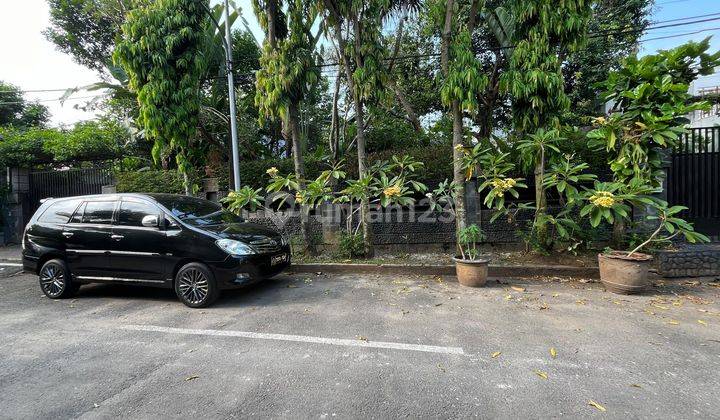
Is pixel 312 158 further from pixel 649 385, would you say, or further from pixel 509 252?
pixel 649 385

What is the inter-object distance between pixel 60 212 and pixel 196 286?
290 cm

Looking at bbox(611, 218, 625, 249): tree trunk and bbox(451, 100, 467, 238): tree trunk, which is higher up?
bbox(451, 100, 467, 238): tree trunk

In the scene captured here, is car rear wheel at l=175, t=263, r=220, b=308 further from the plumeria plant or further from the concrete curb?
the plumeria plant

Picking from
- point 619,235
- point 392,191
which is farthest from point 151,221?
point 619,235

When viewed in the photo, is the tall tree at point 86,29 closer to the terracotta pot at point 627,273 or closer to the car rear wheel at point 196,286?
the car rear wheel at point 196,286

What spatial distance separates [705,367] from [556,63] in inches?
205

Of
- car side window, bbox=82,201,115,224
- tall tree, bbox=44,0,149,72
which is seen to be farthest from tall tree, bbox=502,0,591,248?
tall tree, bbox=44,0,149,72

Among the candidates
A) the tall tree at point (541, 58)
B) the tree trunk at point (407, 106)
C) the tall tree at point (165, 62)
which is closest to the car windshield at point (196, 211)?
the tall tree at point (165, 62)

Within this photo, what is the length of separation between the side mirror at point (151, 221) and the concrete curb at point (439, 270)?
274 cm

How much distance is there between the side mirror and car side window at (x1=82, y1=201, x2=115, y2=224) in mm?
765

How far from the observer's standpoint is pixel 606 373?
9.83 ft

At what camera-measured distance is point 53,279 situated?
5.63 meters

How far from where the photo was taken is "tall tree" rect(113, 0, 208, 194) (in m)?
7.56

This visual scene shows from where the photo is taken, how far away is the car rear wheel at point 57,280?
5.57 metres
